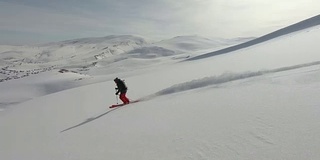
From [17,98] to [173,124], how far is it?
2236 centimetres

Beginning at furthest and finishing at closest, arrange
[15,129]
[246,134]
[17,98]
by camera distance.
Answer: [17,98], [15,129], [246,134]

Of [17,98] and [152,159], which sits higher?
[17,98]

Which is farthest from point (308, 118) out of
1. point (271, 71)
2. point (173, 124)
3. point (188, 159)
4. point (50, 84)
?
point (50, 84)

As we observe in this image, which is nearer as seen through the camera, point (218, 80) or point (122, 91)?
point (218, 80)

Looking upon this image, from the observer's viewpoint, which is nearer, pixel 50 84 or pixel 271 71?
pixel 271 71

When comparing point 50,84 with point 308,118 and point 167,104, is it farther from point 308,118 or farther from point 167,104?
point 308,118

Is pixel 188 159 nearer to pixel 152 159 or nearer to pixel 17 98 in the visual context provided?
pixel 152 159

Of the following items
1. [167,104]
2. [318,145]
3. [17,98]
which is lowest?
[318,145]

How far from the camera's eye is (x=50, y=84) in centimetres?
2867

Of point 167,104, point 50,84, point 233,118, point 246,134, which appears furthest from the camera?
point 50,84

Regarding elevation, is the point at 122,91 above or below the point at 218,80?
above

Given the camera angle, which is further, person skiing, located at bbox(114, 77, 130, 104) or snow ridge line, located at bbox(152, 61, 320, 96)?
person skiing, located at bbox(114, 77, 130, 104)

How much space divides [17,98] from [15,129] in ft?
55.5

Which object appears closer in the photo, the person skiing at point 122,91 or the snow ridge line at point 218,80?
the snow ridge line at point 218,80
